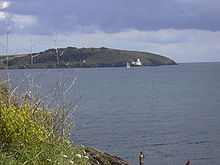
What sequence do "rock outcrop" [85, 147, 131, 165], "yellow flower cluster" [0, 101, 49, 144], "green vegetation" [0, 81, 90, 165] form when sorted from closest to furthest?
"green vegetation" [0, 81, 90, 165] < "yellow flower cluster" [0, 101, 49, 144] < "rock outcrop" [85, 147, 131, 165]

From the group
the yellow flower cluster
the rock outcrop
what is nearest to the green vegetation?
the yellow flower cluster

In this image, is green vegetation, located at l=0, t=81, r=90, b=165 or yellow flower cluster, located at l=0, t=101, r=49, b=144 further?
yellow flower cluster, located at l=0, t=101, r=49, b=144

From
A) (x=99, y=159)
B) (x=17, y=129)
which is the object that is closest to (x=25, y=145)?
(x=17, y=129)

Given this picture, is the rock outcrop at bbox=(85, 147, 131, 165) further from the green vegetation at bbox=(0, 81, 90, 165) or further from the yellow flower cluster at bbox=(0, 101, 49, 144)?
the yellow flower cluster at bbox=(0, 101, 49, 144)

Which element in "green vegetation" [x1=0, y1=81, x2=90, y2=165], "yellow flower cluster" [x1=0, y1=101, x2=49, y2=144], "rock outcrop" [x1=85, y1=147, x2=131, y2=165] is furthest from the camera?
"rock outcrop" [x1=85, y1=147, x2=131, y2=165]

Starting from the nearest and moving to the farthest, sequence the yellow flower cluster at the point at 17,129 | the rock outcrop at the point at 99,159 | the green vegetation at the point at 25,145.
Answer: the green vegetation at the point at 25,145
the yellow flower cluster at the point at 17,129
the rock outcrop at the point at 99,159

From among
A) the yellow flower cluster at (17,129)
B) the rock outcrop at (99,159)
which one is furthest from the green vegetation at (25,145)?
the rock outcrop at (99,159)

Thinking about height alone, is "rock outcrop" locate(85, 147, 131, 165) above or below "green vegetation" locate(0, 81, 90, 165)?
below

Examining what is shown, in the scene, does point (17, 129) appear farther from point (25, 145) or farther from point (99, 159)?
point (99, 159)

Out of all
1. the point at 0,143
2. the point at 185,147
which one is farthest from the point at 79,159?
the point at 185,147

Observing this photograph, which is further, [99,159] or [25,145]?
[99,159]

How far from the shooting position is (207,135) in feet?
90.7

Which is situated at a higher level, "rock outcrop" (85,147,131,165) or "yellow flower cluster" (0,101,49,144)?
"yellow flower cluster" (0,101,49,144)

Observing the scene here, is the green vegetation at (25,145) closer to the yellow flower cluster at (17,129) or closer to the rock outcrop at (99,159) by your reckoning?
the yellow flower cluster at (17,129)
